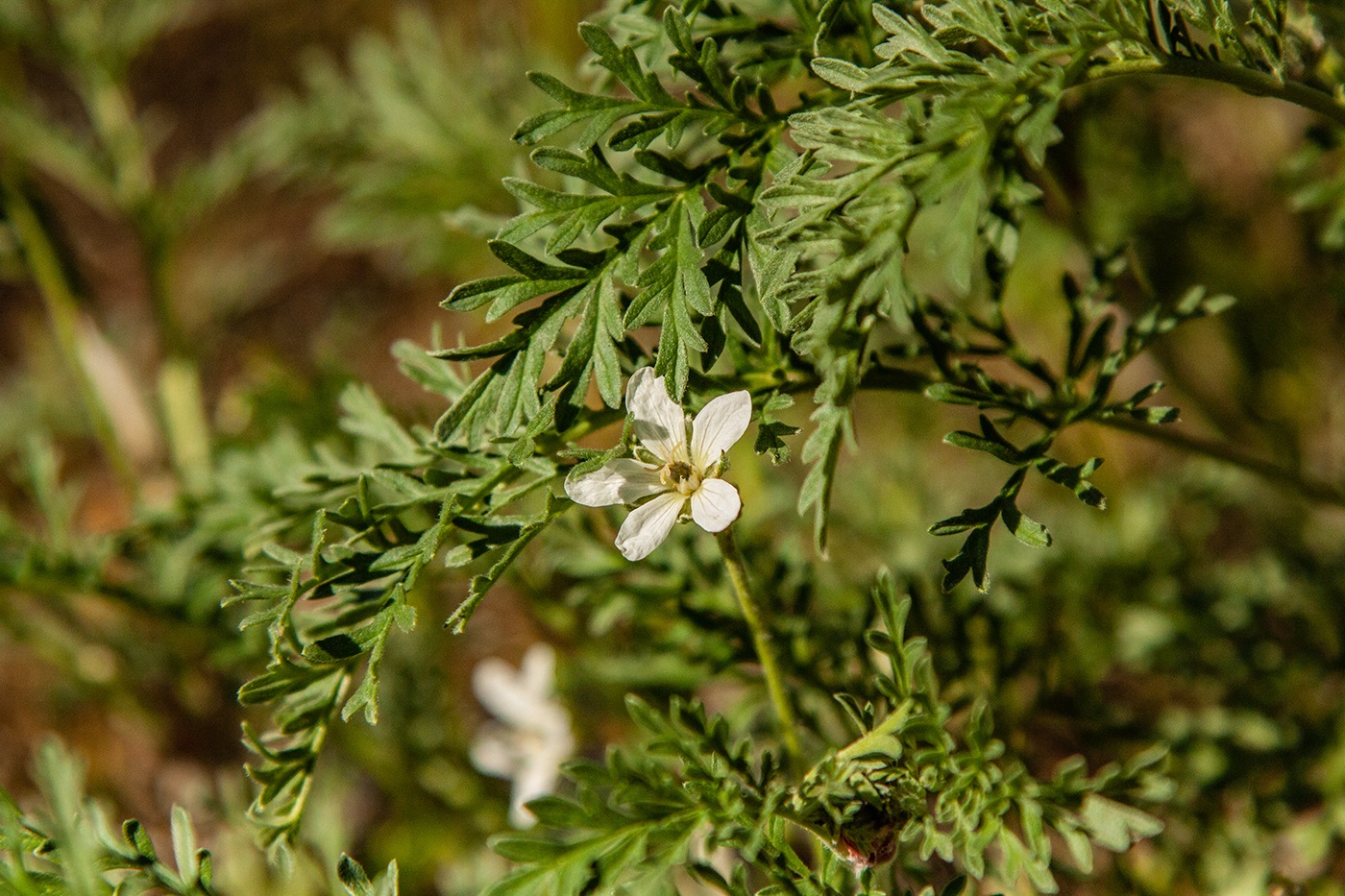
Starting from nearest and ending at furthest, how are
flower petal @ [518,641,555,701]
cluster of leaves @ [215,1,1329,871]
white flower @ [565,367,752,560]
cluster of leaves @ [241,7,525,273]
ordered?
cluster of leaves @ [215,1,1329,871] → white flower @ [565,367,752,560] → flower petal @ [518,641,555,701] → cluster of leaves @ [241,7,525,273]

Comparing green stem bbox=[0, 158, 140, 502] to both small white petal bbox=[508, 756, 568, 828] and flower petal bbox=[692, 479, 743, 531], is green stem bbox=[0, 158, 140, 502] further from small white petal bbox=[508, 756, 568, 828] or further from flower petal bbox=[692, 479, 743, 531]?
flower petal bbox=[692, 479, 743, 531]

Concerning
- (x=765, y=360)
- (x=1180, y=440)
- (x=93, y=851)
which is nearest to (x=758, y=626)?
(x=765, y=360)

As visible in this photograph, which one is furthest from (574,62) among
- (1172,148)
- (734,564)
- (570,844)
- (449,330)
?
(570,844)

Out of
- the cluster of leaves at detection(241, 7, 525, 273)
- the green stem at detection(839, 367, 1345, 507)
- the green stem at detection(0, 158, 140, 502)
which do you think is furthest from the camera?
the cluster of leaves at detection(241, 7, 525, 273)

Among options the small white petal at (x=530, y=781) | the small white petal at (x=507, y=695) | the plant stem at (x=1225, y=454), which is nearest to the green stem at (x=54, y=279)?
the small white petal at (x=507, y=695)

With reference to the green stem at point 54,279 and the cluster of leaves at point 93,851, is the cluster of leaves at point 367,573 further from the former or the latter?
the green stem at point 54,279

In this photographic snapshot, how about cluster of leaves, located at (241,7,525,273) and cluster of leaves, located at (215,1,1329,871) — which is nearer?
cluster of leaves, located at (215,1,1329,871)

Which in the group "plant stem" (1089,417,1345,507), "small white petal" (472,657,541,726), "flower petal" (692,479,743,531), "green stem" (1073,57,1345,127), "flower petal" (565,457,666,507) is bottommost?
"small white petal" (472,657,541,726)

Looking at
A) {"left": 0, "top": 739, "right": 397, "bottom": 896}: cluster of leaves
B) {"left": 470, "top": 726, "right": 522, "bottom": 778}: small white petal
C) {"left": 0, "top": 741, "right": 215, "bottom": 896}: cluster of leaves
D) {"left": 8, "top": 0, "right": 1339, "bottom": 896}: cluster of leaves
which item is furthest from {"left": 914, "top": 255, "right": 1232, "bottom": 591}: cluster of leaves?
{"left": 470, "top": 726, "right": 522, "bottom": 778}: small white petal
